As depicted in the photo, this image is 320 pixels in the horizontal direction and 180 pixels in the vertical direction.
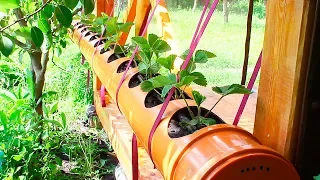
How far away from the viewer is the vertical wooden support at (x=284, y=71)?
688 millimetres

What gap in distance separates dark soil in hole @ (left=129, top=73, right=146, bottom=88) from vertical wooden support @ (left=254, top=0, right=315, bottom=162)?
50 centimetres

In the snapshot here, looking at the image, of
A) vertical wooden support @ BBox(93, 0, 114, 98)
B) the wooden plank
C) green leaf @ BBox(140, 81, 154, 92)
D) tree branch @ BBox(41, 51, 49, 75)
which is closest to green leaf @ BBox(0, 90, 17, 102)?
tree branch @ BBox(41, 51, 49, 75)

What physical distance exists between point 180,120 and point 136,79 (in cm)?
42

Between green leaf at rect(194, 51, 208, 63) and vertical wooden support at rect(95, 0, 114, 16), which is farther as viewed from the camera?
vertical wooden support at rect(95, 0, 114, 16)

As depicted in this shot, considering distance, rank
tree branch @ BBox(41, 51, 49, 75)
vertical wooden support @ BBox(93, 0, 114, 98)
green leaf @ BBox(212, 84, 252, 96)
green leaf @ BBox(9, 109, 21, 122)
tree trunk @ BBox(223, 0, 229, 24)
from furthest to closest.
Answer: tree trunk @ BBox(223, 0, 229, 24) → vertical wooden support @ BBox(93, 0, 114, 98) → tree branch @ BBox(41, 51, 49, 75) → green leaf @ BBox(9, 109, 21, 122) → green leaf @ BBox(212, 84, 252, 96)

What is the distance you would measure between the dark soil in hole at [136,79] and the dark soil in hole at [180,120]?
1.15ft

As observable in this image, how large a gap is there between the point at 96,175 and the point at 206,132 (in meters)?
2.02

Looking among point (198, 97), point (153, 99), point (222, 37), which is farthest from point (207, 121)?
point (222, 37)

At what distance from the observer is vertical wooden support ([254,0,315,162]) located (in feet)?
Answer: 2.26

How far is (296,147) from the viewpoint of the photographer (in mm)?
737

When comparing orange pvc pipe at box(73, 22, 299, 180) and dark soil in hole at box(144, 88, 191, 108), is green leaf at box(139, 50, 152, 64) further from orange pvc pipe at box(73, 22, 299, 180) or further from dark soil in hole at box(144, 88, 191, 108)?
orange pvc pipe at box(73, 22, 299, 180)

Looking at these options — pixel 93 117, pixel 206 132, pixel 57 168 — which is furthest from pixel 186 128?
pixel 93 117

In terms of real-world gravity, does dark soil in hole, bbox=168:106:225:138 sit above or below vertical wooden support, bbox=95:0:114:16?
below

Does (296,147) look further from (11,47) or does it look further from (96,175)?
(96,175)
